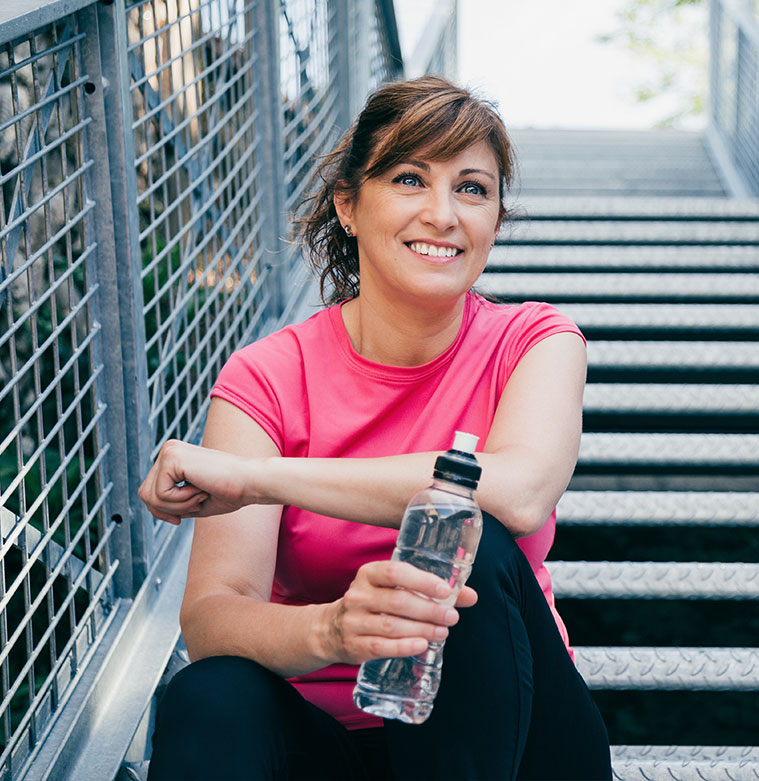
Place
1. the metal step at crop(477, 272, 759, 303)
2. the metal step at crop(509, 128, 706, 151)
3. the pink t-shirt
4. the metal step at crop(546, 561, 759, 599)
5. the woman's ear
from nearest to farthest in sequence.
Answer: the pink t-shirt < the woman's ear < the metal step at crop(546, 561, 759, 599) < the metal step at crop(477, 272, 759, 303) < the metal step at crop(509, 128, 706, 151)

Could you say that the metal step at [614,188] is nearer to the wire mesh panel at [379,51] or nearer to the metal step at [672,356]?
the wire mesh panel at [379,51]

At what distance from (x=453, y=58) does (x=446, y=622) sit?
7721 mm

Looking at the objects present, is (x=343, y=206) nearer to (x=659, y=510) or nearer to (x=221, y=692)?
(x=221, y=692)

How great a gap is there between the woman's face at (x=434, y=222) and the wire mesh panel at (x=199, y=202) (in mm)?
482

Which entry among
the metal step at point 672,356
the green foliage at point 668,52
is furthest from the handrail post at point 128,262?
the green foliage at point 668,52

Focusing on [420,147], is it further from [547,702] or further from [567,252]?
[567,252]

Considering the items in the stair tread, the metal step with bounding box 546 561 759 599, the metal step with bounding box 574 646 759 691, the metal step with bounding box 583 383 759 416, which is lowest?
the metal step with bounding box 574 646 759 691

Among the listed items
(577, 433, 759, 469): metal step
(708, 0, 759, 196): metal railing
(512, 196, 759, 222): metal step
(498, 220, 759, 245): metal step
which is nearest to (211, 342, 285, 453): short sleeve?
(577, 433, 759, 469): metal step

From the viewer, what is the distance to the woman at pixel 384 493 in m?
1.28

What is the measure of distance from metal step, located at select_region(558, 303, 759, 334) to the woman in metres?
1.41

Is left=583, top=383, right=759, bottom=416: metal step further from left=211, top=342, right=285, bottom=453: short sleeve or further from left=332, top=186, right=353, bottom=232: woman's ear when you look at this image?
left=211, top=342, right=285, bottom=453: short sleeve

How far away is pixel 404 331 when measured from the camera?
169 cm

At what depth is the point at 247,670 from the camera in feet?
4.36

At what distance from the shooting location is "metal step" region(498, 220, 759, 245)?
12.7 feet
